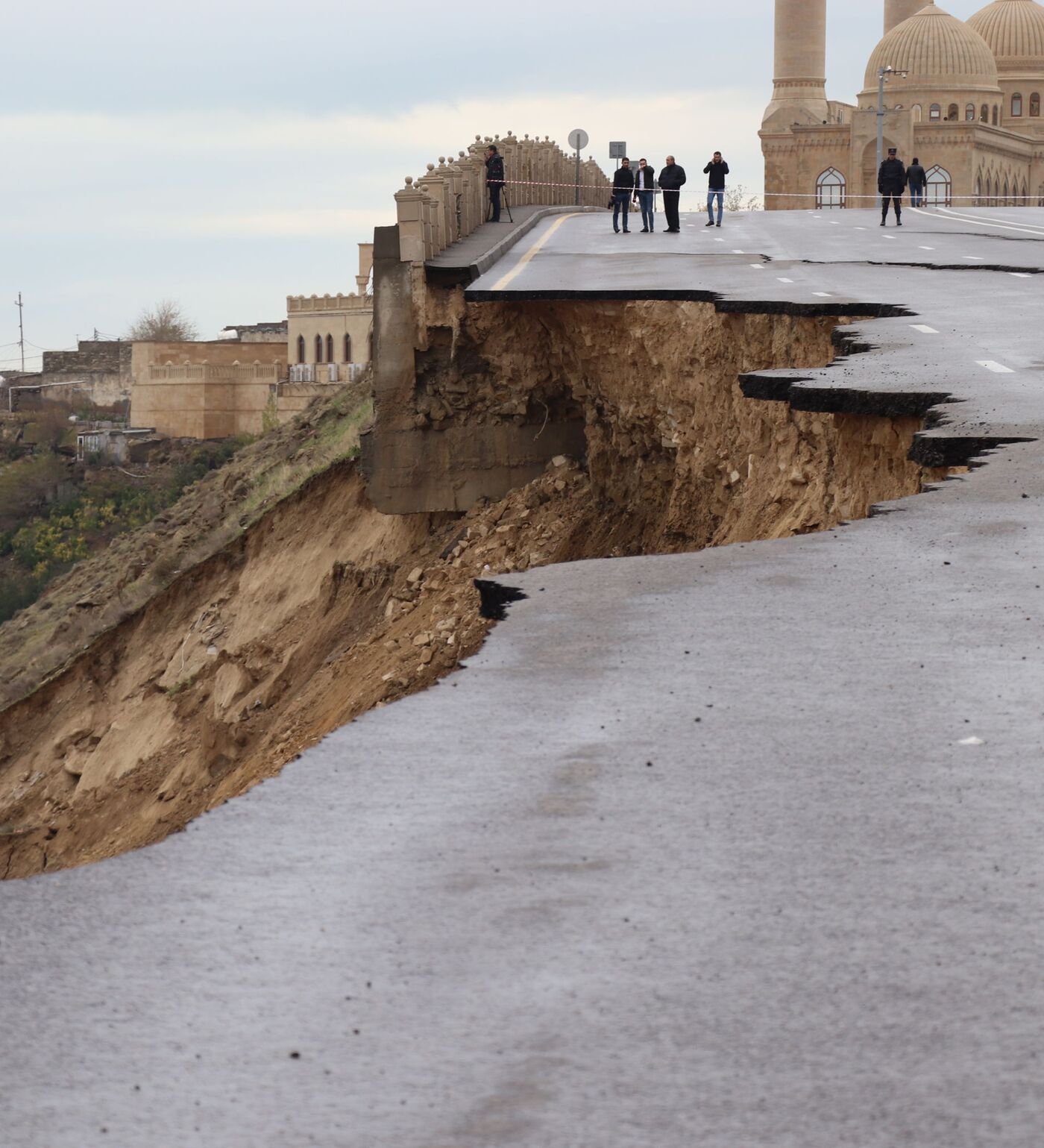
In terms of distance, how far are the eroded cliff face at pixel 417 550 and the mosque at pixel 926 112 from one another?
56.8 m

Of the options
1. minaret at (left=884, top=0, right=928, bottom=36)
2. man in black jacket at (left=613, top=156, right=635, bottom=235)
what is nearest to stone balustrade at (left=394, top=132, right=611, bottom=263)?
man in black jacket at (left=613, top=156, right=635, bottom=235)

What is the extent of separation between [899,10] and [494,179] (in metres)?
77.9

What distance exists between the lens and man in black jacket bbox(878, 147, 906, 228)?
115 feet

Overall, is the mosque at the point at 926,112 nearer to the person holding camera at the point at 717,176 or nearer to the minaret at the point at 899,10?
the minaret at the point at 899,10

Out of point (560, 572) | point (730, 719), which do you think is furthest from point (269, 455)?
point (730, 719)

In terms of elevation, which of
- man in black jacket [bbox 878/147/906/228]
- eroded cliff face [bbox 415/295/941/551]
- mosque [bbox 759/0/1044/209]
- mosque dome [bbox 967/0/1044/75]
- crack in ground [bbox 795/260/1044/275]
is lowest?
eroded cliff face [bbox 415/295/941/551]

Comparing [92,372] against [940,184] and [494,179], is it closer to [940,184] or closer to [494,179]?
[940,184]

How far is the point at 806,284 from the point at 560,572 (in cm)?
1252

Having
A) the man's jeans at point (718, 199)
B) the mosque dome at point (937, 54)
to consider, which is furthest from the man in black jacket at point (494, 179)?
the mosque dome at point (937, 54)

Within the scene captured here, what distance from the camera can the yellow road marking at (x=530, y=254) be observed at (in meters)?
21.1

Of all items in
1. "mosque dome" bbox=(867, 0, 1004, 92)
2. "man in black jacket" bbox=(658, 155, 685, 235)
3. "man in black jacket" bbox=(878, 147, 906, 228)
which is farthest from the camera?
"mosque dome" bbox=(867, 0, 1004, 92)

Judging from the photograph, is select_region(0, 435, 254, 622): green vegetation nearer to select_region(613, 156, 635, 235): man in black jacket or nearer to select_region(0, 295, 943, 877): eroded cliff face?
select_region(613, 156, 635, 235): man in black jacket

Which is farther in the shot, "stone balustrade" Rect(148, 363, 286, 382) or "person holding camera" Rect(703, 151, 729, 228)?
"stone balustrade" Rect(148, 363, 286, 382)

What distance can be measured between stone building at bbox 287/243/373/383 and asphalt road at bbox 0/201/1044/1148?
305ft
